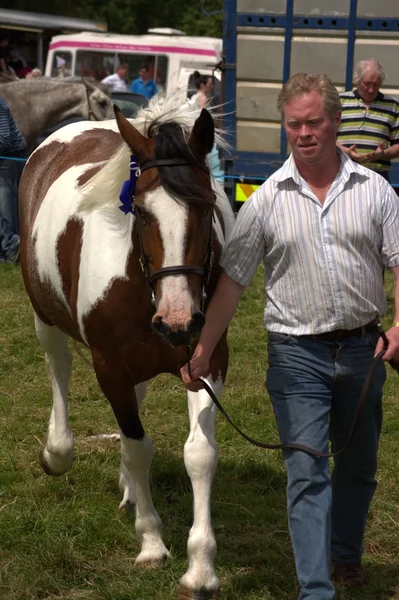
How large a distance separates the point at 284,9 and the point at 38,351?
4536 millimetres

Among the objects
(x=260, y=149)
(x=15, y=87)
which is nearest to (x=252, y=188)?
(x=260, y=149)

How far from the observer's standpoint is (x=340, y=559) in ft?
13.3

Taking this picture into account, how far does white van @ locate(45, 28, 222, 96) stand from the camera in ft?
76.7

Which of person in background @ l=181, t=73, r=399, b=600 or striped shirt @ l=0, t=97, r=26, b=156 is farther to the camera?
striped shirt @ l=0, t=97, r=26, b=156

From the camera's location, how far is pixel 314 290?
3.56 meters

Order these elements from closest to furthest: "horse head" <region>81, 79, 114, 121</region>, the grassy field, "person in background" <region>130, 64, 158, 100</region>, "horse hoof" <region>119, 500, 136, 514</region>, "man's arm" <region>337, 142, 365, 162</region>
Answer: the grassy field, "horse hoof" <region>119, 500, 136, 514</region>, "man's arm" <region>337, 142, 365, 162</region>, "horse head" <region>81, 79, 114, 121</region>, "person in background" <region>130, 64, 158, 100</region>

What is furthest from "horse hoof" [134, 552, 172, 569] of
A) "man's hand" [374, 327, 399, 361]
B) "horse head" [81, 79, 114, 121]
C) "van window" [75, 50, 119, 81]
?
"van window" [75, 50, 119, 81]

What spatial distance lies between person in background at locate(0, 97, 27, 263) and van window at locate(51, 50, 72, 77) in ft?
43.8

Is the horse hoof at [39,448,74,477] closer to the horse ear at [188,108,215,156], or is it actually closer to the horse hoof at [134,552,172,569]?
the horse hoof at [134,552,172,569]

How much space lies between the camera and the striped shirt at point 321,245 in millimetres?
3506

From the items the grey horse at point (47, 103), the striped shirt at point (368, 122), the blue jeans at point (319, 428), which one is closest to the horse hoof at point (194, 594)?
the blue jeans at point (319, 428)

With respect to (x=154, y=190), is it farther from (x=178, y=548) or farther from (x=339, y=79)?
(x=339, y=79)

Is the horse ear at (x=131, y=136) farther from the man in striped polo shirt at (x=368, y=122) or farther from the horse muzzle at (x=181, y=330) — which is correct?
the man in striped polo shirt at (x=368, y=122)

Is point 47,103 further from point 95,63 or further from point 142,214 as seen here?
point 95,63
